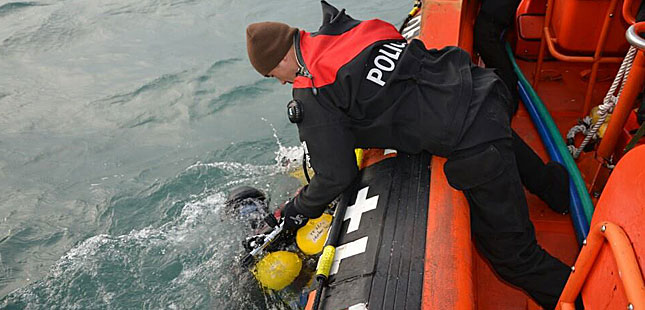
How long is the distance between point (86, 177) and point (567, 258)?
4.51 metres

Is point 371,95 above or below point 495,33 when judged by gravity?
above

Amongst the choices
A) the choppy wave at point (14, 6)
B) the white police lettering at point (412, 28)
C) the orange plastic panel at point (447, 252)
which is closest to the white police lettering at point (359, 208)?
the orange plastic panel at point (447, 252)

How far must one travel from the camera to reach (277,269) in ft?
8.56

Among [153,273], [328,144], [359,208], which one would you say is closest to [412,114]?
[328,144]

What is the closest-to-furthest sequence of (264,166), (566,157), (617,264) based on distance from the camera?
(617,264)
(566,157)
(264,166)

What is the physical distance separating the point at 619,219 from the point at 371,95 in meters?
1.14

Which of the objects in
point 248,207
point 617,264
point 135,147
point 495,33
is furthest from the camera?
point 135,147

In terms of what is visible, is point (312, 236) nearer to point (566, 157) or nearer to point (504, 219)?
point (504, 219)

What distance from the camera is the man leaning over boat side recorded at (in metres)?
1.95

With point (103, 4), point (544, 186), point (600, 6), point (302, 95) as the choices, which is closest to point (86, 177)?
point (302, 95)

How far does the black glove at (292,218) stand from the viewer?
8.07 feet

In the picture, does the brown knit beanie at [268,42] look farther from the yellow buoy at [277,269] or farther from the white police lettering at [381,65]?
the yellow buoy at [277,269]

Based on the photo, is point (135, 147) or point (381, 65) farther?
point (135, 147)

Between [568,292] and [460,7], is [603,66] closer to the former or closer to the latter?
[460,7]
